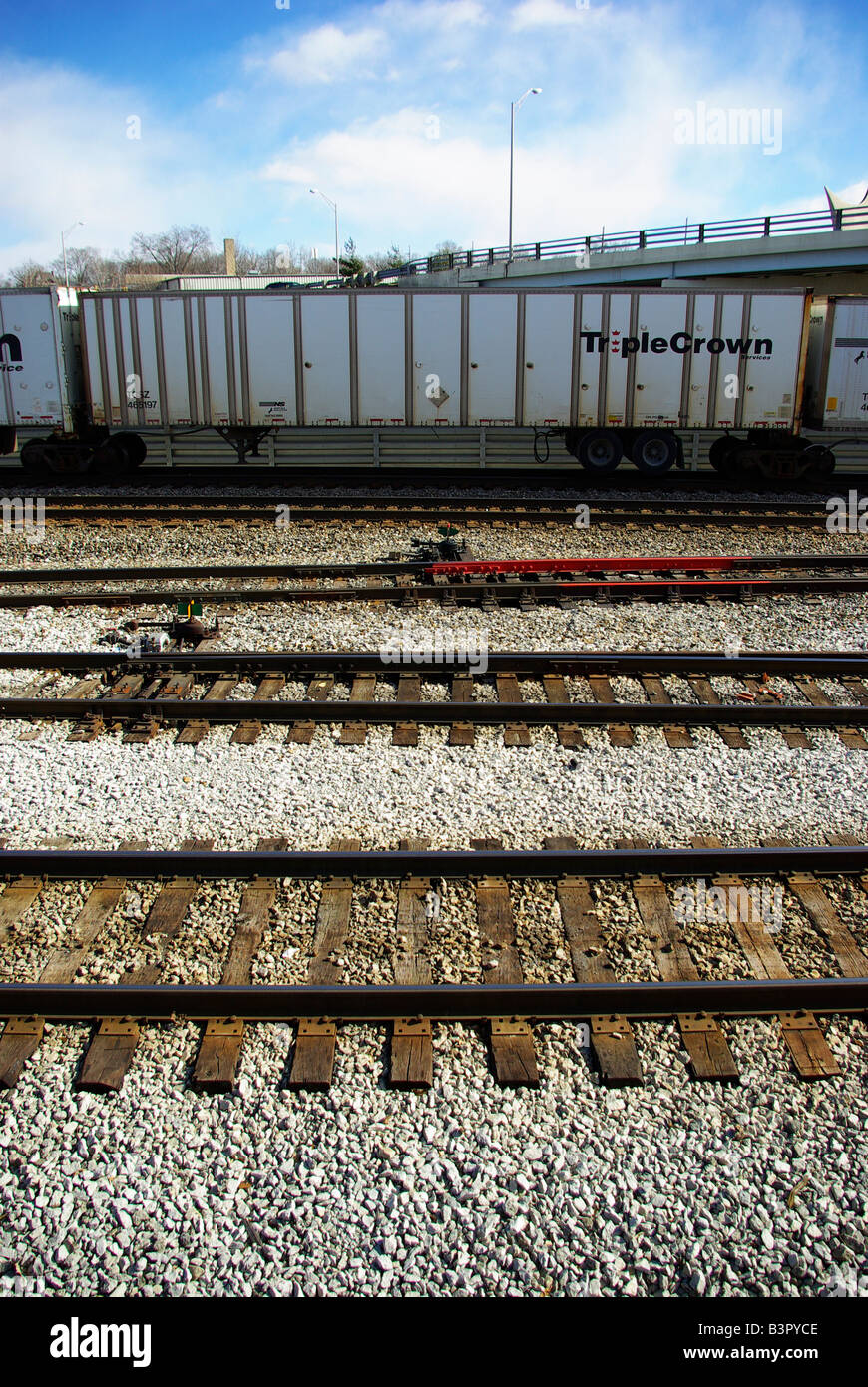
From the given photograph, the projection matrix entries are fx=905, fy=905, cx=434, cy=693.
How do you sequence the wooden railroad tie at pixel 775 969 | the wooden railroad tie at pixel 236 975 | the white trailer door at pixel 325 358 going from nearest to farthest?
1. the wooden railroad tie at pixel 236 975
2. the wooden railroad tie at pixel 775 969
3. the white trailer door at pixel 325 358

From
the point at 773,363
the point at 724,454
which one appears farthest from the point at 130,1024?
the point at 773,363

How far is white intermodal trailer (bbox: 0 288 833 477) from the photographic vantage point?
1834cm

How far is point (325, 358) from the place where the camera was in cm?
1862

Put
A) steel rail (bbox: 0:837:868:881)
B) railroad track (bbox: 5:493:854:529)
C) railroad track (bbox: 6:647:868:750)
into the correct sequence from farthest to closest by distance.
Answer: railroad track (bbox: 5:493:854:529) → railroad track (bbox: 6:647:868:750) → steel rail (bbox: 0:837:868:881)

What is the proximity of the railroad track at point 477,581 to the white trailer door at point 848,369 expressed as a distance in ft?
25.5

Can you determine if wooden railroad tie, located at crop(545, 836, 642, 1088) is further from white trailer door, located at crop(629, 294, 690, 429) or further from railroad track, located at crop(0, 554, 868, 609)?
white trailer door, located at crop(629, 294, 690, 429)

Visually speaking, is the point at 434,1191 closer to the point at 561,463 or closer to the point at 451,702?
the point at 451,702

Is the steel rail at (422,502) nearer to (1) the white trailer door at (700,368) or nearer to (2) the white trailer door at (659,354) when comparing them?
(1) the white trailer door at (700,368)

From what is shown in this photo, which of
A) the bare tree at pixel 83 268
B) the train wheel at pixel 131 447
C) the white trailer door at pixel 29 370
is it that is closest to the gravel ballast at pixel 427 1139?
the train wheel at pixel 131 447

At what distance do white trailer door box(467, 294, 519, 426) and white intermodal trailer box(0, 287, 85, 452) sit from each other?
8518mm

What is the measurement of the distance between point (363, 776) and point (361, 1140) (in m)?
3.32

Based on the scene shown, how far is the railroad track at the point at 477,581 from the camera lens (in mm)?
10781

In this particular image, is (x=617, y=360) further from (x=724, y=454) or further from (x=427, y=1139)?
(x=427, y=1139)

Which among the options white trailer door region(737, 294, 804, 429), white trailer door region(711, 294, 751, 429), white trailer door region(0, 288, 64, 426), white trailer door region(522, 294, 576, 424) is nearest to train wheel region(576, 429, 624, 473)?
white trailer door region(522, 294, 576, 424)
